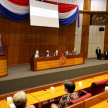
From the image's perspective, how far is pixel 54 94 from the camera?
9.77 feet

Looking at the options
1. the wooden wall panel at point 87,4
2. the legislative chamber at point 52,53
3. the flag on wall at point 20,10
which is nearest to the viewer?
the legislative chamber at point 52,53

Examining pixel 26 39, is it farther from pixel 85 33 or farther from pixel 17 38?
pixel 85 33

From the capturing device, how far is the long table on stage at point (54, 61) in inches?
191

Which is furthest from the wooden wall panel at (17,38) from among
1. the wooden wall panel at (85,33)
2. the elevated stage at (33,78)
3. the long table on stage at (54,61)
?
the wooden wall panel at (85,33)

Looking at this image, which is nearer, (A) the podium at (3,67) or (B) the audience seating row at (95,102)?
(B) the audience seating row at (95,102)

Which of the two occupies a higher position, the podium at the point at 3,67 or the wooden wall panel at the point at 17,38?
the wooden wall panel at the point at 17,38

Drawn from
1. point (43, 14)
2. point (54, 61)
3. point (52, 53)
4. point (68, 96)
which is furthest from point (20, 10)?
point (68, 96)

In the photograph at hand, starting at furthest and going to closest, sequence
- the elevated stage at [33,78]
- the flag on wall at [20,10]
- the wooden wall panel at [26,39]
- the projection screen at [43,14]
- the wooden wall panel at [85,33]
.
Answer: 1. the wooden wall panel at [85,33]
2. the wooden wall panel at [26,39]
3. the projection screen at [43,14]
4. the flag on wall at [20,10]
5. the elevated stage at [33,78]

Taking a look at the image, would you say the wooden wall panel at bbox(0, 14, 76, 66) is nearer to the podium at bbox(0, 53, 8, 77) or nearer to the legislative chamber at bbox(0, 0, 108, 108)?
the legislative chamber at bbox(0, 0, 108, 108)

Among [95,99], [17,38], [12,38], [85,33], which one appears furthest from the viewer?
[85,33]

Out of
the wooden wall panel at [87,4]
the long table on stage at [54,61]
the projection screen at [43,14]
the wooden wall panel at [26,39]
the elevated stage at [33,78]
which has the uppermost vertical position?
the wooden wall panel at [87,4]

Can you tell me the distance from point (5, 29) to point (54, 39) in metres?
3.03

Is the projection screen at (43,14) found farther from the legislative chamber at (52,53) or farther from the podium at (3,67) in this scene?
the podium at (3,67)

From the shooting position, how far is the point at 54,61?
5379 mm
